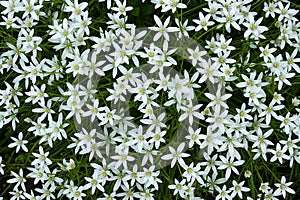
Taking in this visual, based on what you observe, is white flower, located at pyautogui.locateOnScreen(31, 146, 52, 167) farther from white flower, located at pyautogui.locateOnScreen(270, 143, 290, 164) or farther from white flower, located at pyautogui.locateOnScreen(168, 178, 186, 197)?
white flower, located at pyautogui.locateOnScreen(270, 143, 290, 164)

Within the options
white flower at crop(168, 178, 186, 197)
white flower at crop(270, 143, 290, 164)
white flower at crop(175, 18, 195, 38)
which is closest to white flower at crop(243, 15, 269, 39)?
white flower at crop(175, 18, 195, 38)

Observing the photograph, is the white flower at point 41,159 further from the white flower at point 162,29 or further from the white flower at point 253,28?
the white flower at point 253,28

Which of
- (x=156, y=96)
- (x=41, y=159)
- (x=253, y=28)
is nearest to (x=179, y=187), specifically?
(x=156, y=96)

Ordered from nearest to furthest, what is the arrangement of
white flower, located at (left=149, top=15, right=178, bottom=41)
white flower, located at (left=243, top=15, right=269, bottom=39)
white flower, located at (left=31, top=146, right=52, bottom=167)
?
white flower, located at (left=149, top=15, right=178, bottom=41)
white flower, located at (left=243, top=15, right=269, bottom=39)
white flower, located at (left=31, top=146, right=52, bottom=167)

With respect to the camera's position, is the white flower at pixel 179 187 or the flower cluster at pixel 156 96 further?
the white flower at pixel 179 187

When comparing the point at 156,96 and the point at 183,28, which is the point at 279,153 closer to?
the point at 156,96

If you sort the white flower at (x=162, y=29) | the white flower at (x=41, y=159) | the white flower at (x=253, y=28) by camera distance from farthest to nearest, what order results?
the white flower at (x=41, y=159)
the white flower at (x=253, y=28)
the white flower at (x=162, y=29)

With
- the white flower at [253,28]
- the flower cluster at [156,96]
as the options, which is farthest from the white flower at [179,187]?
the white flower at [253,28]

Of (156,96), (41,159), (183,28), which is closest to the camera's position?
(156,96)
